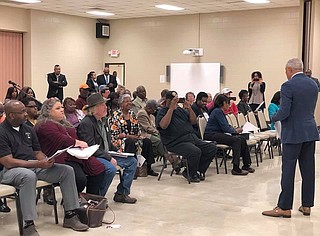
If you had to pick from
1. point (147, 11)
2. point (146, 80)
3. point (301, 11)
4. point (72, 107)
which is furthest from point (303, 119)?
point (146, 80)

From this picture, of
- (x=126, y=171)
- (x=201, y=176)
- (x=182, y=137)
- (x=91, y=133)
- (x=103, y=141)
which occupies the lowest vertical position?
(x=201, y=176)

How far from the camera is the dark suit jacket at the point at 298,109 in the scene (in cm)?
463

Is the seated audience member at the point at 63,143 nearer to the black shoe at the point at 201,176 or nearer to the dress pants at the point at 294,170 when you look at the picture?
the dress pants at the point at 294,170

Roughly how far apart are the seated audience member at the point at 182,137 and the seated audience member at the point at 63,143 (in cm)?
168

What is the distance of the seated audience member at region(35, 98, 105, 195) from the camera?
15.0 feet

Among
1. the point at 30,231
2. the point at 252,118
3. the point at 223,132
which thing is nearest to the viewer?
the point at 30,231

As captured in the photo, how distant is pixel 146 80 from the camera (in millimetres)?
15359

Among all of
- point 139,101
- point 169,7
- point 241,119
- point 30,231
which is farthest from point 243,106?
point 30,231

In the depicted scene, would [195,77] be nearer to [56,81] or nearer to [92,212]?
[56,81]

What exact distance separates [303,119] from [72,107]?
3.33 meters

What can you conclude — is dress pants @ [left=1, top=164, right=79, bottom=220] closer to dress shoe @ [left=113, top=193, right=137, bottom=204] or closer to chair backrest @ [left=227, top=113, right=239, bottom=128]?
dress shoe @ [left=113, top=193, right=137, bottom=204]

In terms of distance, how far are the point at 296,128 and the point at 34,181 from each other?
2.37 m

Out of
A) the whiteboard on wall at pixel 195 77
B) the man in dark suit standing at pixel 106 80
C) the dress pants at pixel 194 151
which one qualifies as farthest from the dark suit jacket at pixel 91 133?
the whiteboard on wall at pixel 195 77

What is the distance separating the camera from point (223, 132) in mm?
7137
